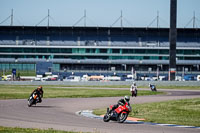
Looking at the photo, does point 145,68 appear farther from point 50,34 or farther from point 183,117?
point 183,117

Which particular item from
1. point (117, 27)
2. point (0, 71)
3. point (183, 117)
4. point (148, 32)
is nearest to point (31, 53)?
point (0, 71)

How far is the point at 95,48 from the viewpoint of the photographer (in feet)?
422

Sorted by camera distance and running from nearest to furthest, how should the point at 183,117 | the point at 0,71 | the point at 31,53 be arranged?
the point at 183,117, the point at 0,71, the point at 31,53

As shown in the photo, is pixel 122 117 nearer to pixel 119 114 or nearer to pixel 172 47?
pixel 119 114

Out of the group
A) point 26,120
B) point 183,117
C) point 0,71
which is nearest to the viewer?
point 26,120

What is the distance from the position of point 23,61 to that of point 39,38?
1020 cm

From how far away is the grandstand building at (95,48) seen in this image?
127188mm

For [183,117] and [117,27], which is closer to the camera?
[183,117]

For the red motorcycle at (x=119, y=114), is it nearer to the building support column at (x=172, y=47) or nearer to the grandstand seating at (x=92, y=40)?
the building support column at (x=172, y=47)

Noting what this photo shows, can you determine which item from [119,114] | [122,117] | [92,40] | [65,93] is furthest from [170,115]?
[92,40]

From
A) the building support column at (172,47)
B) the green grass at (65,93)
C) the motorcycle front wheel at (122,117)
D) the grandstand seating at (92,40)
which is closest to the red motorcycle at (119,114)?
the motorcycle front wheel at (122,117)

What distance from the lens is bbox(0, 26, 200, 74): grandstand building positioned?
127 metres

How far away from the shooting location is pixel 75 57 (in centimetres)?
12812

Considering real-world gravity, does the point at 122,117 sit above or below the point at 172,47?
below
